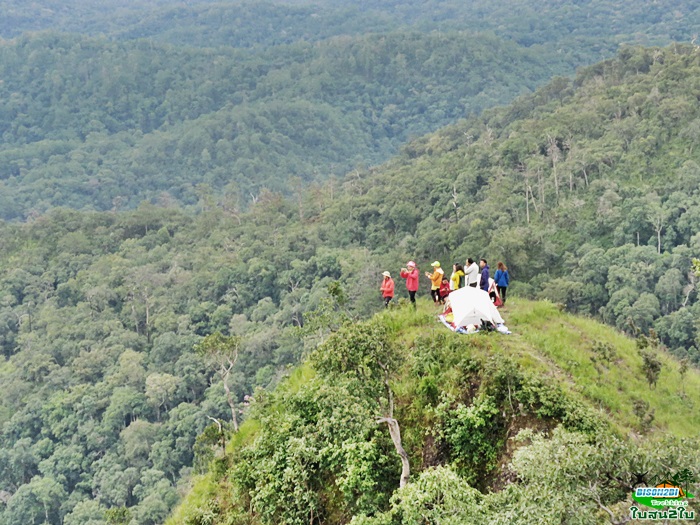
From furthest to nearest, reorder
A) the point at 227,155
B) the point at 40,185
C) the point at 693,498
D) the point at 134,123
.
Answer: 1. the point at 134,123
2. the point at 227,155
3. the point at 40,185
4. the point at 693,498

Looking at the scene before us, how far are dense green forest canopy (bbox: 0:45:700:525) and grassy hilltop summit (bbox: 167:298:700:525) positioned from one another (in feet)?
24.3

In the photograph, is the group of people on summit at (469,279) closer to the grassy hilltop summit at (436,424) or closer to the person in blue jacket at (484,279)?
the person in blue jacket at (484,279)

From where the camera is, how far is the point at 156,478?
108ft

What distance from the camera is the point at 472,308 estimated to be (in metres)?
11.4

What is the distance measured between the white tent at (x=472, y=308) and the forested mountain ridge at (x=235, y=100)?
107 metres

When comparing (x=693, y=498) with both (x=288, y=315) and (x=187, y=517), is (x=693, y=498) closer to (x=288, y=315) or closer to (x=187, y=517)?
(x=187, y=517)

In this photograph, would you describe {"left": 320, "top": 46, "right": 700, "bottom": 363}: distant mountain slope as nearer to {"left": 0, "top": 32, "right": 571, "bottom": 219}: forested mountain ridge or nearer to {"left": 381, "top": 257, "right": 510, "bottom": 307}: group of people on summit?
{"left": 381, "top": 257, "right": 510, "bottom": 307}: group of people on summit

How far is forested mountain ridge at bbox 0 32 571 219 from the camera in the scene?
122m

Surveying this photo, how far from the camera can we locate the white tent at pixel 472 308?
37.4 feet

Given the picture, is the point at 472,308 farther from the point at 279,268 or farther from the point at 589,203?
the point at 279,268

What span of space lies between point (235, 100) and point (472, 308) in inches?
5464

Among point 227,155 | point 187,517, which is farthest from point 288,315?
point 227,155

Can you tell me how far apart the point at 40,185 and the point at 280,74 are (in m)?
55.9

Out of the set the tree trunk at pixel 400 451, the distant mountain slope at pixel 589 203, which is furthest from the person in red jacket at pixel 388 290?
the distant mountain slope at pixel 589 203
